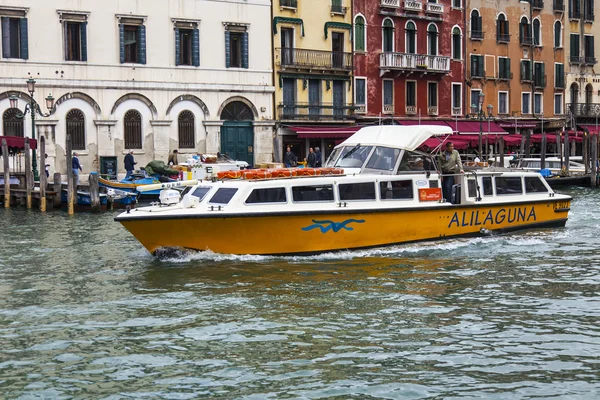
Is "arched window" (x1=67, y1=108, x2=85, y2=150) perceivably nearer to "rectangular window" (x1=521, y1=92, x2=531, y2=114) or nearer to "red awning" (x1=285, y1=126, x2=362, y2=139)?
"red awning" (x1=285, y1=126, x2=362, y2=139)

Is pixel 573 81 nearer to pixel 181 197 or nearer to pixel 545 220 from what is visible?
pixel 545 220

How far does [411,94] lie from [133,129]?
607 inches

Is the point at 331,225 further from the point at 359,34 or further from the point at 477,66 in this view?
the point at 477,66

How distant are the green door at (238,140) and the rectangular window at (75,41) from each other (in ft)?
22.6

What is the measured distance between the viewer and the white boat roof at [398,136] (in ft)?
62.2

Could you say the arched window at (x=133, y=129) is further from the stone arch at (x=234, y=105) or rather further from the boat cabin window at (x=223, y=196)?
the boat cabin window at (x=223, y=196)

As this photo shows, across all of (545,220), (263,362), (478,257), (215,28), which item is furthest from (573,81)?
(263,362)

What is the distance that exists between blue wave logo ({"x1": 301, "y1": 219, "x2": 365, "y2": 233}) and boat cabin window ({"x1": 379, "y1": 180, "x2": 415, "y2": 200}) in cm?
77

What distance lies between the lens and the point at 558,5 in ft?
175

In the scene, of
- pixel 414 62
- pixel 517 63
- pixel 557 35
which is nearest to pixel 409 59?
pixel 414 62

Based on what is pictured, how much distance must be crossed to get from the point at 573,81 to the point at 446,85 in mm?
10699

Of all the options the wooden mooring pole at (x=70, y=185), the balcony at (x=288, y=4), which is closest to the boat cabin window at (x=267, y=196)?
the wooden mooring pole at (x=70, y=185)

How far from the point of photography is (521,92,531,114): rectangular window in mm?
51875

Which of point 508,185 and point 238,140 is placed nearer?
point 508,185
